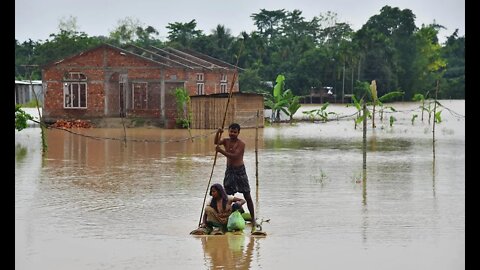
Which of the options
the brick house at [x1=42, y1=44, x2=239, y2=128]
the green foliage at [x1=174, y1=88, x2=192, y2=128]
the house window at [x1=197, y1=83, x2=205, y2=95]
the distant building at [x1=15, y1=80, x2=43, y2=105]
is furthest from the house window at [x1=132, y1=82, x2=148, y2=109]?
the distant building at [x1=15, y1=80, x2=43, y2=105]

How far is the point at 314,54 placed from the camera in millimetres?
61750

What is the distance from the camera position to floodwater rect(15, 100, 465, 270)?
9914mm

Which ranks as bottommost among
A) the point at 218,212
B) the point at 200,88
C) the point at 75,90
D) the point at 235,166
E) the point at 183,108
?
the point at 218,212

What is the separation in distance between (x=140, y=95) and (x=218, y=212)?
2507cm

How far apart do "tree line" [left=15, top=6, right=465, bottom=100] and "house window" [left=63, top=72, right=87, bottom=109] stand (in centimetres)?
1649

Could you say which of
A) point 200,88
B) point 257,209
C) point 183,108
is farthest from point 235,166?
point 200,88

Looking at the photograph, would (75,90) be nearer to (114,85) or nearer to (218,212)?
(114,85)

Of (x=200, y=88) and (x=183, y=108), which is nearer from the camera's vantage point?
(x=183, y=108)

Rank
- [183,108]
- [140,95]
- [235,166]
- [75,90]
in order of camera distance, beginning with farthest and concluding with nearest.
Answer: [75,90], [140,95], [183,108], [235,166]

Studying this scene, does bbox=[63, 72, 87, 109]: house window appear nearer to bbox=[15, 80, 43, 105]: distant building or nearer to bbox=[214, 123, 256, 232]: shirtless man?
→ bbox=[15, 80, 43, 105]: distant building

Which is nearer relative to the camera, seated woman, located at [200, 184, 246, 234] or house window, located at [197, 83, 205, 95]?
seated woman, located at [200, 184, 246, 234]

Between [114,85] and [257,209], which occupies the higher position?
[114,85]

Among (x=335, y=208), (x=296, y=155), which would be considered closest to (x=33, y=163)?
(x=296, y=155)

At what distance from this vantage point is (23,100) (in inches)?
1929
